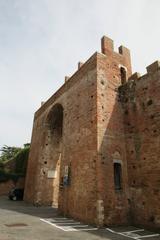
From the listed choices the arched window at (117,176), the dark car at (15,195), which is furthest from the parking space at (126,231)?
the dark car at (15,195)

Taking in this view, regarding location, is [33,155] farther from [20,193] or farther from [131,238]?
[131,238]

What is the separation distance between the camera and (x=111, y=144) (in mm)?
9977

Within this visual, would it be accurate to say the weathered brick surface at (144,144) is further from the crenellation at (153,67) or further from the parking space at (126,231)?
the parking space at (126,231)

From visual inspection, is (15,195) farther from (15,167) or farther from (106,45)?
(106,45)

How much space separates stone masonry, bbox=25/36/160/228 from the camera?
352 inches

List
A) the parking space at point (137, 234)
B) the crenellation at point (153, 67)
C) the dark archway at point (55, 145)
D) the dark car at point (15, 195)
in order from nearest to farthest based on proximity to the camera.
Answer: the parking space at point (137, 234)
the crenellation at point (153, 67)
the dark archway at point (55, 145)
the dark car at point (15, 195)

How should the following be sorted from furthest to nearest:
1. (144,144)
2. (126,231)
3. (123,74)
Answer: (123,74), (144,144), (126,231)

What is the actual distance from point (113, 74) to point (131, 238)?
26.4 ft

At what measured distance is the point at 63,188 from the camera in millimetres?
11773

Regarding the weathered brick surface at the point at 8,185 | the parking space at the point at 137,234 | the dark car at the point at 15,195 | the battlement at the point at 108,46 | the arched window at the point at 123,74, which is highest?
the battlement at the point at 108,46

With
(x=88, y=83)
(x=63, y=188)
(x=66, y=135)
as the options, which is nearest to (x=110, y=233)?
(x=63, y=188)

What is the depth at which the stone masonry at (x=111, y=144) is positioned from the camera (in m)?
8.95

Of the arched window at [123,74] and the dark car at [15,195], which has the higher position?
the arched window at [123,74]

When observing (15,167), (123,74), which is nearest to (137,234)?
(123,74)
